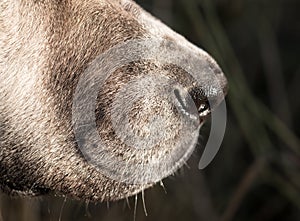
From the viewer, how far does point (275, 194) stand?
4.65 m

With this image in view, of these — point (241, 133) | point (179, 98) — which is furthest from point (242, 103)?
point (179, 98)

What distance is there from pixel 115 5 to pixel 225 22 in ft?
7.45

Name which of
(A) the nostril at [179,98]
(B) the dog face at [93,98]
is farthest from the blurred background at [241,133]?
(A) the nostril at [179,98]

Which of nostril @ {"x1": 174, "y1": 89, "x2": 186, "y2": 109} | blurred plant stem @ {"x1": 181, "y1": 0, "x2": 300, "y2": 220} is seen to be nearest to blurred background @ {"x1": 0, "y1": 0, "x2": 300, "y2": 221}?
blurred plant stem @ {"x1": 181, "y1": 0, "x2": 300, "y2": 220}

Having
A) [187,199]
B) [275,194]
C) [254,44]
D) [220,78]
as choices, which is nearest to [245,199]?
[275,194]

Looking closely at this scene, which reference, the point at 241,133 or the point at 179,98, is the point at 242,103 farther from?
the point at 179,98

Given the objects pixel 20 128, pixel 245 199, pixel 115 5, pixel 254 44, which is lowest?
pixel 245 199

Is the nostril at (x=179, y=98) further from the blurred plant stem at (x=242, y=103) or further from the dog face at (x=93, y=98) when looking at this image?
the blurred plant stem at (x=242, y=103)

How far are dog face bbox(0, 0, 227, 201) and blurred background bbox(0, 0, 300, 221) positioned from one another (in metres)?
1.30

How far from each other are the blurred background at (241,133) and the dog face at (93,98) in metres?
1.30

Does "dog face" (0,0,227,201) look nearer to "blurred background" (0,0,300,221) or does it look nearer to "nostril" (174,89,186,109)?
"nostril" (174,89,186,109)

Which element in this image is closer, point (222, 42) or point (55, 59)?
point (55, 59)

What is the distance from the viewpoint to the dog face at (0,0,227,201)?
2489mm

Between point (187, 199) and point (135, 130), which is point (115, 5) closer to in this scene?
point (135, 130)
